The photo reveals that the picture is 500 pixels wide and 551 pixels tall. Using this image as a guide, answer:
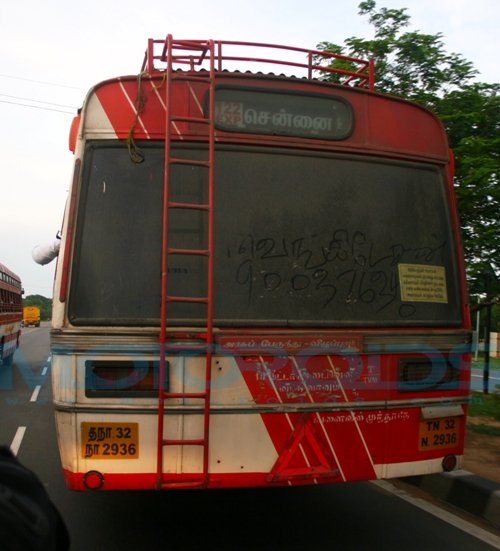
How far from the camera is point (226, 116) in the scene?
4145mm

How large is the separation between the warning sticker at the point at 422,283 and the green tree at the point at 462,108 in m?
2.75

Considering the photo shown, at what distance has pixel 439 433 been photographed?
4336 mm

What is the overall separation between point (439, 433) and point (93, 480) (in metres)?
2.25

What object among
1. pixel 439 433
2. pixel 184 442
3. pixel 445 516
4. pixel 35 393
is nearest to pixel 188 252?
pixel 184 442

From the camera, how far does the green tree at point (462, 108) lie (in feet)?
23.3

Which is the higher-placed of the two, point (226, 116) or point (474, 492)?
point (226, 116)

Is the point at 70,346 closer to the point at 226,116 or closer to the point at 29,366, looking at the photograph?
the point at 226,116

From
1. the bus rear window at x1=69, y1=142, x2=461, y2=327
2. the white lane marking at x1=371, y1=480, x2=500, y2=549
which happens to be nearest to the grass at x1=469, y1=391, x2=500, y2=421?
the white lane marking at x1=371, y1=480, x2=500, y2=549

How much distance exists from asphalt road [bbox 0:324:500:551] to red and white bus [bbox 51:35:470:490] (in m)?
0.69

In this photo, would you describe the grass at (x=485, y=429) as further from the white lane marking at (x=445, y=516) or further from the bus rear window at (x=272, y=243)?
the bus rear window at (x=272, y=243)

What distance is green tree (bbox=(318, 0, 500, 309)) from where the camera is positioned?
710 centimetres

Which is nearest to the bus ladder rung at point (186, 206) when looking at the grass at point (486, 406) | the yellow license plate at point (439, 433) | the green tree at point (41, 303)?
→ the yellow license plate at point (439, 433)

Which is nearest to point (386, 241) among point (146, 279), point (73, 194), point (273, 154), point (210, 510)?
point (273, 154)

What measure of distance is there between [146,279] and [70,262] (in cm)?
47
